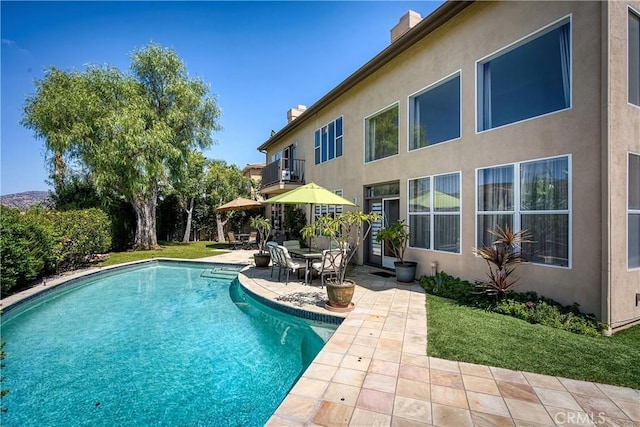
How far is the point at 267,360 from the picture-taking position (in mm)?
5133

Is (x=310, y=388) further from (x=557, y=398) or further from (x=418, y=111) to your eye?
(x=418, y=111)

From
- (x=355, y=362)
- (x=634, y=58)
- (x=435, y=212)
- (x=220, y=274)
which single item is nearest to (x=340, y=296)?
(x=355, y=362)

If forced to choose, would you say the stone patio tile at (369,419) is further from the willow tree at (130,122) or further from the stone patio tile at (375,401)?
the willow tree at (130,122)

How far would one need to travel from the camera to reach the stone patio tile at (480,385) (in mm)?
3462

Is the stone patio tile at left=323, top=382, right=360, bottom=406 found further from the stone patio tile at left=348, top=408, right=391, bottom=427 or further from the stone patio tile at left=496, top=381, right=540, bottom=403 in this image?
the stone patio tile at left=496, top=381, right=540, bottom=403

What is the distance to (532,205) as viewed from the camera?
637cm

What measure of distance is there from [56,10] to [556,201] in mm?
13721

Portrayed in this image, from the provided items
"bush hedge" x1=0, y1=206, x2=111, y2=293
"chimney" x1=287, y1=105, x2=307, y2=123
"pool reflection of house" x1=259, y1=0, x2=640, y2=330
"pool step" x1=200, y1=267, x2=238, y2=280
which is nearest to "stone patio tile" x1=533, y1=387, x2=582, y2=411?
"pool reflection of house" x1=259, y1=0, x2=640, y2=330

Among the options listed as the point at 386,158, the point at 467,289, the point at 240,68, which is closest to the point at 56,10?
the point at 240,68

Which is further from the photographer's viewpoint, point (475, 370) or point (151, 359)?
point (151, 359)

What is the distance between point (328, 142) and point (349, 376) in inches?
475

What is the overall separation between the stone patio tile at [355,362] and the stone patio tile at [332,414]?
86cm

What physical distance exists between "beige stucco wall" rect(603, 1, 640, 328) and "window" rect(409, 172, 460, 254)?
3109 millimetres

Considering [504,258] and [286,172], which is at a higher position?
[286,172]
